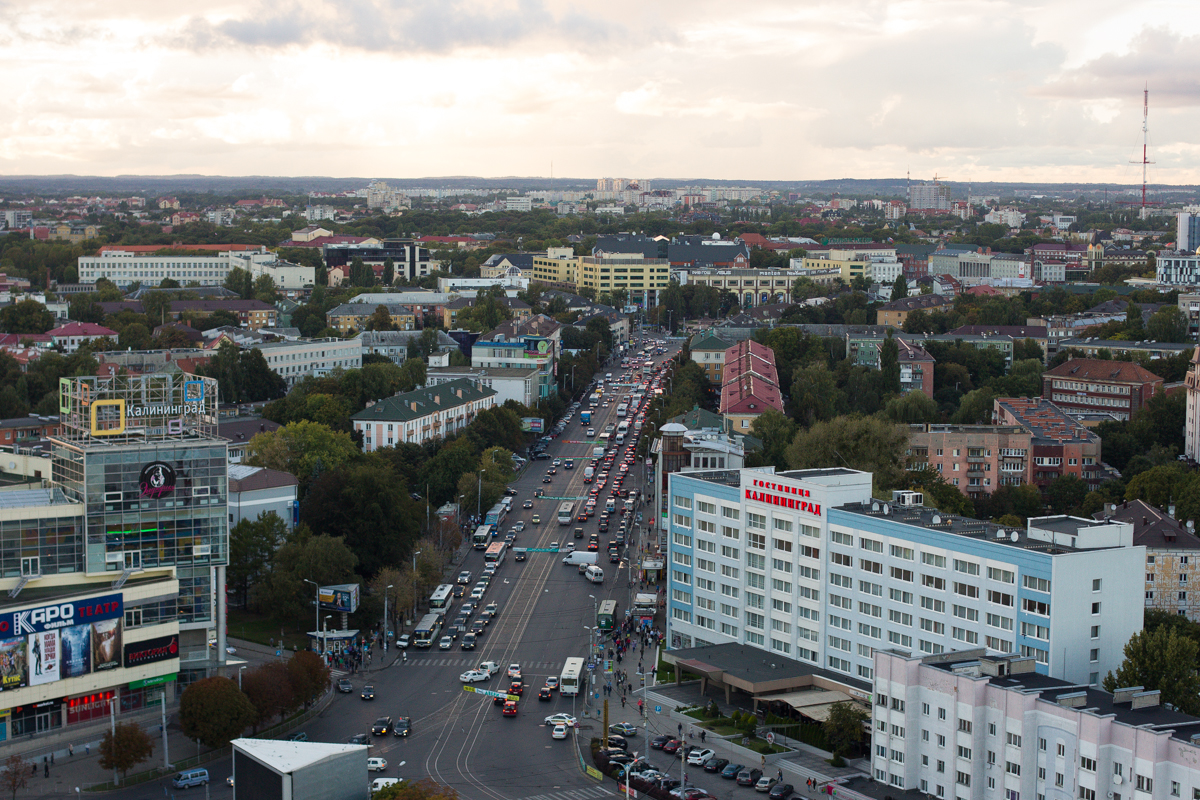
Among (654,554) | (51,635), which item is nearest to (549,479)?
(654,554)

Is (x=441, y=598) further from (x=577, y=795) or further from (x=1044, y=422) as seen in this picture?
(x=1044, y=422)

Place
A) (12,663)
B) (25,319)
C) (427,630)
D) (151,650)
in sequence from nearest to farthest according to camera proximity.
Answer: (12,663)
(151,650)
(427,630)
(25,319)

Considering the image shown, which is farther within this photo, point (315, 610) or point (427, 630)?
point (315, 610)

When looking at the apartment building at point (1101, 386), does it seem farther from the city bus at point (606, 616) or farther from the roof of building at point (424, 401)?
the city bus at point (606, 616)

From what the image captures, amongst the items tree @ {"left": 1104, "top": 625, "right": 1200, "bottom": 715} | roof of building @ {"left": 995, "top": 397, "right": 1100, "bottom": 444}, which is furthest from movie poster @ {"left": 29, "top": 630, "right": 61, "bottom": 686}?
roof of building @ {"left": 995, "top": 397, "right": 1100, "bottom": 444}

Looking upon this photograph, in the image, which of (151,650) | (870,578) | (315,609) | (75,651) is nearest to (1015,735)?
(870,578)
